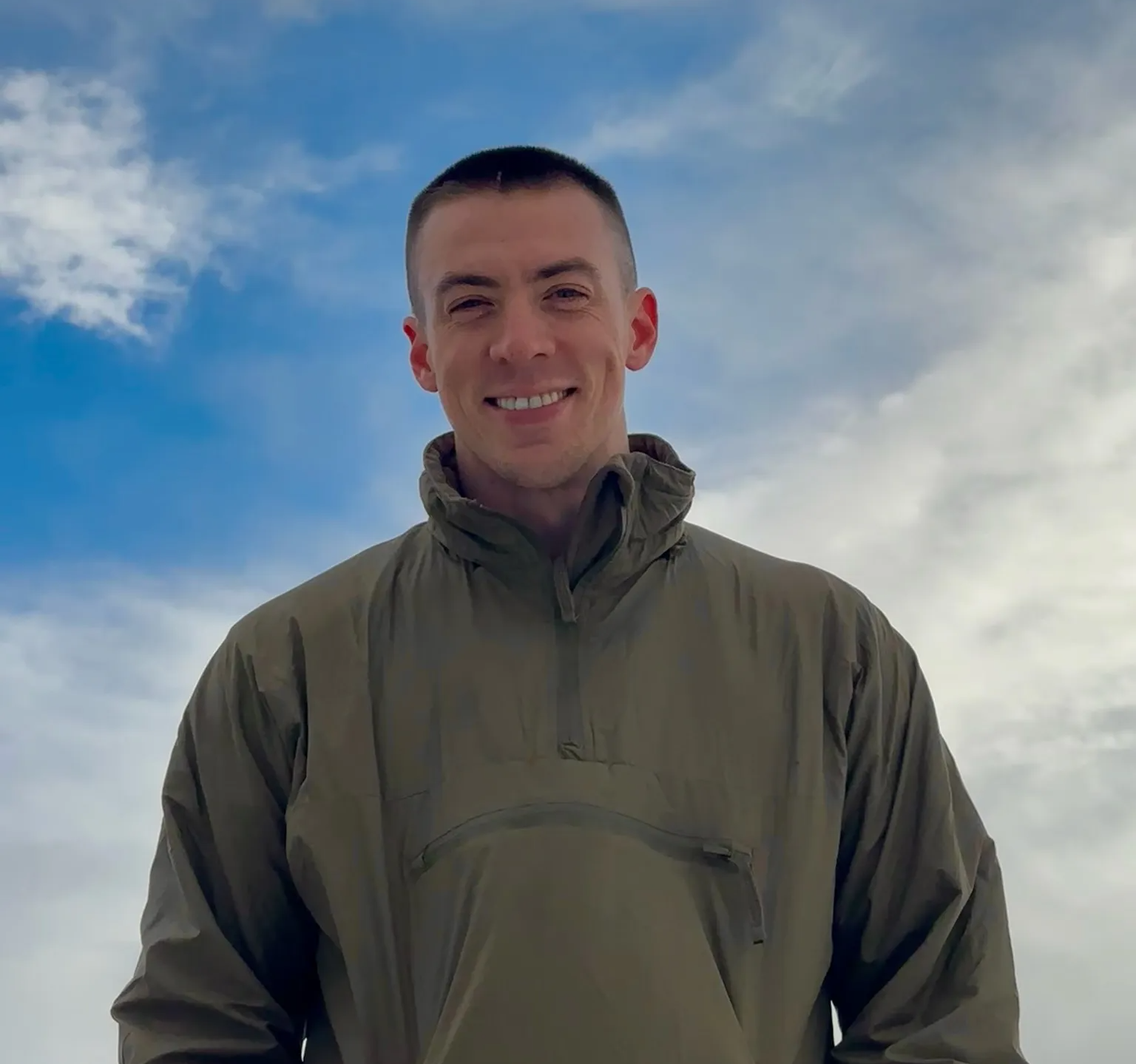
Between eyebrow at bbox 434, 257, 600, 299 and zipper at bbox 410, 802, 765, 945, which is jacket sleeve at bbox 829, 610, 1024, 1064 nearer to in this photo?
zipper at bbox 410, 802, 765, 945

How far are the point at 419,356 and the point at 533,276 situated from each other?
1.41 feet

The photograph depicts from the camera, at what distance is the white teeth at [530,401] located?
3170mm

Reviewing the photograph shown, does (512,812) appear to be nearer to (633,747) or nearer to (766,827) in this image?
(633,747)

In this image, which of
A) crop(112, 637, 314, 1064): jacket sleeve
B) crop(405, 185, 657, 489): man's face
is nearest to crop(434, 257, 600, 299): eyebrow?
crop(405, 185, 657, 489): man's face

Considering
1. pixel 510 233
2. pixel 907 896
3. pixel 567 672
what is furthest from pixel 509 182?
pixel 907 896

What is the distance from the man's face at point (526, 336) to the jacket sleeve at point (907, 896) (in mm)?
872

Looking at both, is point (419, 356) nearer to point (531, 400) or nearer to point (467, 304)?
point (467, 304)

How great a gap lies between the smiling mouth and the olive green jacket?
24 cm

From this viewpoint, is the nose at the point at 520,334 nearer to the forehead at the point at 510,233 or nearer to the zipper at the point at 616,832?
the forehead at the point at 510,233

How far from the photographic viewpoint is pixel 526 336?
10.3ft

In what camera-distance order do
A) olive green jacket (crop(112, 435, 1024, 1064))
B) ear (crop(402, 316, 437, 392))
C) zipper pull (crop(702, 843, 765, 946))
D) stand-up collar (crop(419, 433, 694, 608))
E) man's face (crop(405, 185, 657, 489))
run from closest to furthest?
olive green jacket (crop(112, 435, 1024, 1064)), zipper pull (crop(702, 843, 765, 946)), stand-up collar (crop(419, 433, 694, 608)), man's face (crop(405, 185, 657, 489)), ear (crop(402, 316, 437, 392))

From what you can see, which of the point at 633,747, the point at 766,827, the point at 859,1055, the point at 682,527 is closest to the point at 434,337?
the point at 682,527

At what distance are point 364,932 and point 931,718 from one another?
4.83 feet

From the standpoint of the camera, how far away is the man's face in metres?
3.17
